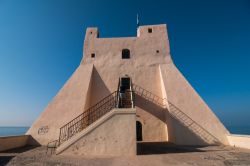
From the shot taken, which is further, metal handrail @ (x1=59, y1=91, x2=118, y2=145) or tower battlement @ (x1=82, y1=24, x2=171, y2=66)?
tower battlement @ (x1=82, y1=24, x2=171, y2=66)

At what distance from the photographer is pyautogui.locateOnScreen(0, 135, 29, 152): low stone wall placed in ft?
31.8

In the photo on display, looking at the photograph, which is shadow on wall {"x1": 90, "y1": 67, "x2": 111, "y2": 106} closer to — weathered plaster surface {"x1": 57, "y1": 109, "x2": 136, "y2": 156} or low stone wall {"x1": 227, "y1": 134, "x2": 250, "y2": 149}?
weathered plaster surface {"x1": 57, "y1": 109, "x2": 136, "y2": 156}

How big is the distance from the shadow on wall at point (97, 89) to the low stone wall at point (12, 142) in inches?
214

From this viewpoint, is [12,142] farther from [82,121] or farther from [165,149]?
[165,149]

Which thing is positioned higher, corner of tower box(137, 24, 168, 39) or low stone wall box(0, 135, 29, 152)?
corner of tower box(137, 24, 168, 39)

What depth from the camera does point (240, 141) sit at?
10.1 m

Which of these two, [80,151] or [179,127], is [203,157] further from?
[80,151]

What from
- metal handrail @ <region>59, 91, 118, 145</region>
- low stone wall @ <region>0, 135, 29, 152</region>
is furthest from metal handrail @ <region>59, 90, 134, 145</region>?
low stone wall @ <region>0, 135, 29, 152</region>

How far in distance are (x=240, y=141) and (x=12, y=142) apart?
1418 centimetres

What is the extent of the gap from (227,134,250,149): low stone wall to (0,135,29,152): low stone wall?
13.6 m

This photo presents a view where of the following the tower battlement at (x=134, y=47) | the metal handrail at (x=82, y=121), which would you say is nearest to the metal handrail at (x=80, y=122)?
the metal handrail at (x=82, y=121)

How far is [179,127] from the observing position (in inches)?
436

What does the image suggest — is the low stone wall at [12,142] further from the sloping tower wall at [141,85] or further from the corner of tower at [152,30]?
the corner of tower at [152,30]

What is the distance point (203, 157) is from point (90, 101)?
9583 mm
